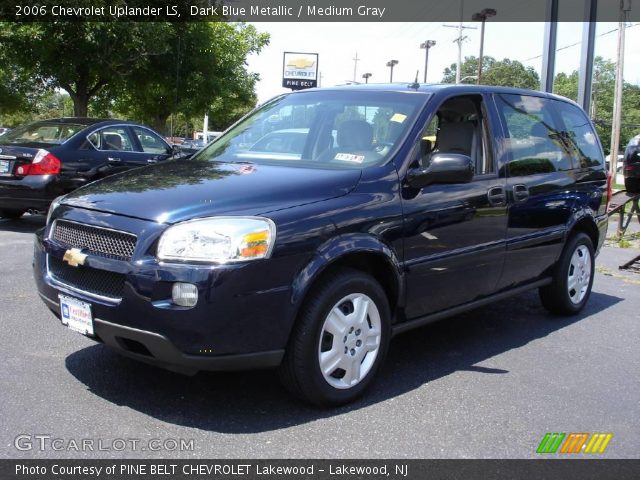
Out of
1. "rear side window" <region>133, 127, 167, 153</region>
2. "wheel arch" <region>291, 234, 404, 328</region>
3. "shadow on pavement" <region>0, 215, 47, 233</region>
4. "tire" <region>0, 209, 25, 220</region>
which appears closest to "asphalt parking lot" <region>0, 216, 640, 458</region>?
"wheel arch" <region>291, 234, 404, 328</region>

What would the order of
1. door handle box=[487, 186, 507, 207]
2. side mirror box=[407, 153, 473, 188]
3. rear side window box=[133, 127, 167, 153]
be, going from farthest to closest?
1. rear side window box=[133, 127, 167, 153]
2. door handle box=[487, 186, 507, 207]
3. side mirror box=[407, 153, 473, 188]

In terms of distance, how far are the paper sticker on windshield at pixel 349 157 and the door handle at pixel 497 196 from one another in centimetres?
103

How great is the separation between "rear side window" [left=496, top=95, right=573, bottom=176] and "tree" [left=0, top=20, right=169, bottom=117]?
10.5 metres

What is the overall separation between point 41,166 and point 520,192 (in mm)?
6319

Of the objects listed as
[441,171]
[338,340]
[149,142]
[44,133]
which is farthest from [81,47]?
[338,340]

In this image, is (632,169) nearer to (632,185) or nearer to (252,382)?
(632,185)

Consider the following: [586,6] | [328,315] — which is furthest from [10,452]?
[586,6]

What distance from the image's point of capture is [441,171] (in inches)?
160

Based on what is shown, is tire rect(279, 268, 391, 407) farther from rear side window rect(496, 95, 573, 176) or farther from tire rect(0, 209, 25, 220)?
tire rect(0, 209, 25, 220)

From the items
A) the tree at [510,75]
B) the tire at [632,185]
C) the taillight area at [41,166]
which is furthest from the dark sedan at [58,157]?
the tree at [510,75]

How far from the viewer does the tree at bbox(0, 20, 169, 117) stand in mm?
13625

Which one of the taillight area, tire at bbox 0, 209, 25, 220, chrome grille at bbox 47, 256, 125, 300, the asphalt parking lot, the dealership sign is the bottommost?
the asphalt parking lot
